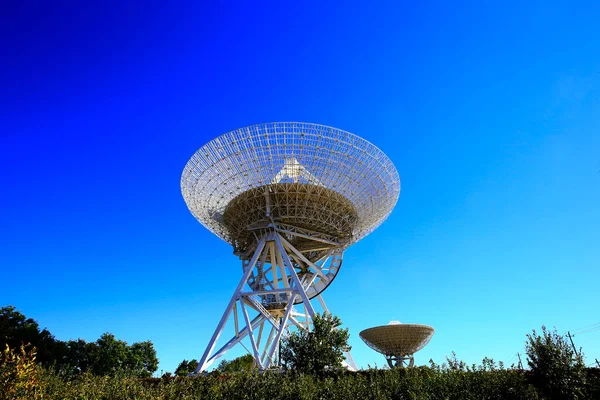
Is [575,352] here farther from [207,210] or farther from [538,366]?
[207,210]

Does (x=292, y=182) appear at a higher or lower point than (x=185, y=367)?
higher

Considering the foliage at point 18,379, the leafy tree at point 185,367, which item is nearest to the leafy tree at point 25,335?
the leafy tree at point 185,367

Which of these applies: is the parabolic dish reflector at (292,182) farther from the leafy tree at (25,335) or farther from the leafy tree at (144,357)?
the leafy tree at (144,357)

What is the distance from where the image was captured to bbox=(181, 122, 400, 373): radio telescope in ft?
119

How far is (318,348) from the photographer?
29.6 m

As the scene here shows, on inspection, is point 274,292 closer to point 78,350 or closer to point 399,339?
point 399,339

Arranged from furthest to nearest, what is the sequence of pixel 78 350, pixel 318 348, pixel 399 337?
1. pixel 78 350
2. pixel 399 337
3. pixel 318 348

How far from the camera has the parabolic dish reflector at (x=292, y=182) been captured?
35781mm

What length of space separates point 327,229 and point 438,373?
76.5 feet

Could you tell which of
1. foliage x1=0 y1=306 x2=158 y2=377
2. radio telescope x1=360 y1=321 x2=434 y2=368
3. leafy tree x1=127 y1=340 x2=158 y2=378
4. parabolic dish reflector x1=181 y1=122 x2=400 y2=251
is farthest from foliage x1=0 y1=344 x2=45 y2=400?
leafy tree x1=127 y1=340 x2=158 y2=378

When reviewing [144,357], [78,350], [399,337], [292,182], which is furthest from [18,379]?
[144,357]

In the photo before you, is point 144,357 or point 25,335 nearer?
point 25,335

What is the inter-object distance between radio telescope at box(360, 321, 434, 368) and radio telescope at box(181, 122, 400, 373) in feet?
38.7

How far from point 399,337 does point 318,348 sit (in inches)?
973
